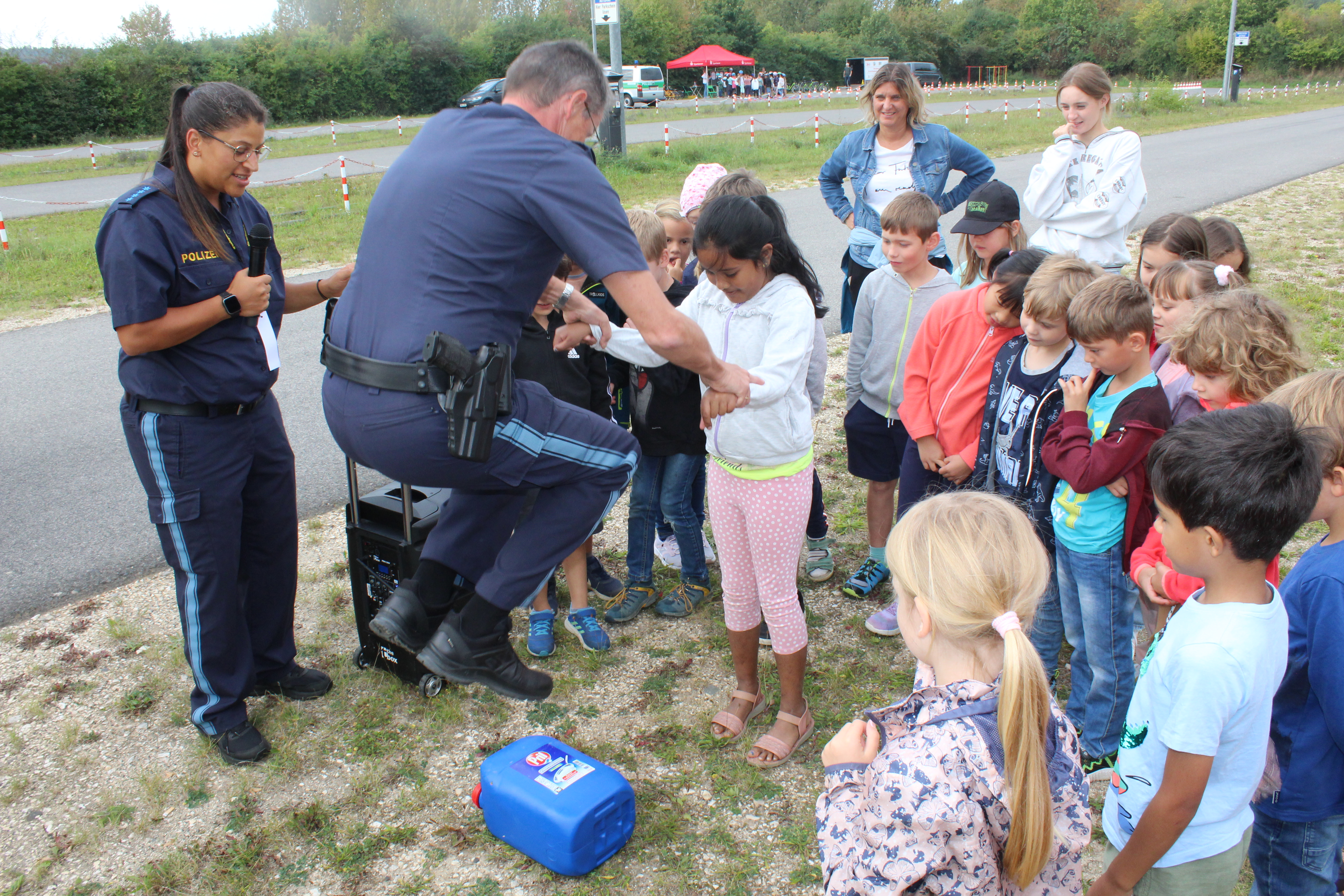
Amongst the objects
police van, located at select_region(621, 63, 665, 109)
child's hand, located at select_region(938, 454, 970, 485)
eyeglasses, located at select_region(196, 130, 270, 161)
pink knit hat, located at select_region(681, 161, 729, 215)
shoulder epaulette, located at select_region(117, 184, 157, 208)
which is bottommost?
child's hand, located at select_region(938, 454, 970, 485)

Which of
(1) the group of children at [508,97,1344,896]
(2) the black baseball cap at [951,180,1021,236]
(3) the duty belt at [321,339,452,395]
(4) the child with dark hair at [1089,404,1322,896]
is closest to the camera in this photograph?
(1) the group of children at [508,97,1344,896]

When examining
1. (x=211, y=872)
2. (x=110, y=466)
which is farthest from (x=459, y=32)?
(x=211, y=872)

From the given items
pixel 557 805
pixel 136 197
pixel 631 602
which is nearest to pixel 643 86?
pixel 631 602

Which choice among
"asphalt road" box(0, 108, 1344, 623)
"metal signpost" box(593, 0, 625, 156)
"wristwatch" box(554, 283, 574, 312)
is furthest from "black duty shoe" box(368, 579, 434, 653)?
"metal signpost" box(593, 0, 625, 156)

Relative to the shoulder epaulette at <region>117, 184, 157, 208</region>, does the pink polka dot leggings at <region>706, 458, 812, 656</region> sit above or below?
below

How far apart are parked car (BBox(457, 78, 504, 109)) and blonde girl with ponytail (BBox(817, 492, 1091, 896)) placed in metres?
1.59

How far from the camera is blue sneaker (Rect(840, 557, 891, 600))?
13.9ft

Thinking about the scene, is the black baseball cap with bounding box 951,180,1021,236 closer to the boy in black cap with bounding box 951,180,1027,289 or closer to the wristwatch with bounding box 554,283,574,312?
the boy in black cap with bounding box 951,180,1027,289

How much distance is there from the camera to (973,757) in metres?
→ 1.61

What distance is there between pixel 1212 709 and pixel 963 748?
2.00 ft

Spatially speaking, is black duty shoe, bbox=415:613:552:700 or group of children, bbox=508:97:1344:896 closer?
group of children, bbox=508:97:1344:896

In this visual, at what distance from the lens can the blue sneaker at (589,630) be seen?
3.88 meters

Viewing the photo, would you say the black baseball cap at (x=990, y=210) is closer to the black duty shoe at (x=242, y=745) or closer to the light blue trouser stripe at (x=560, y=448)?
the light blue trouser stripe at (x=560, y=448)

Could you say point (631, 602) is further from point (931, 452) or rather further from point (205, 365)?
point (205, 365)
